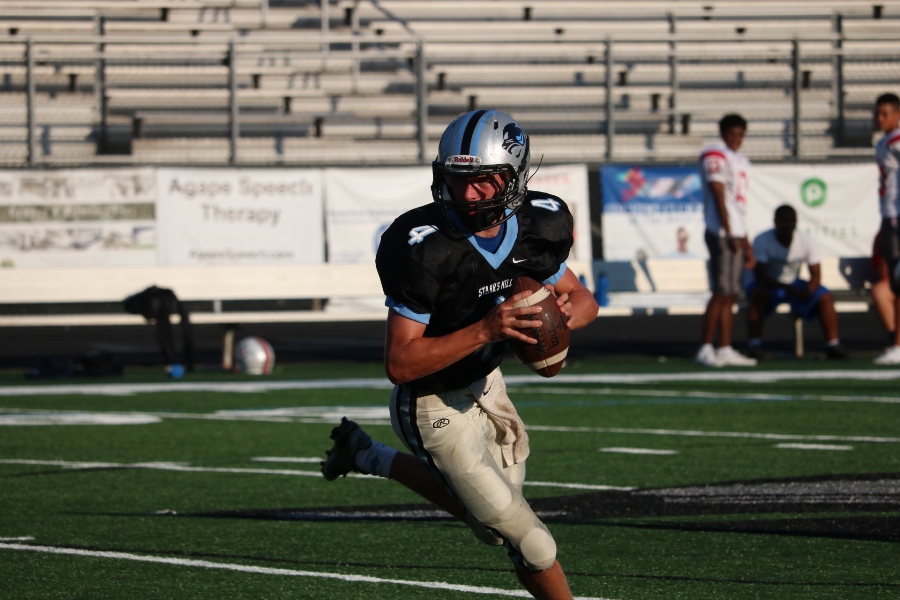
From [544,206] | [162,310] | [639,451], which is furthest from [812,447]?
[162,310]

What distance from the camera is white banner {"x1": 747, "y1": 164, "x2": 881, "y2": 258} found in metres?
16.2

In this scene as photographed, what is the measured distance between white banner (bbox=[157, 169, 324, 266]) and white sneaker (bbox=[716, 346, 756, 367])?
17.1ft

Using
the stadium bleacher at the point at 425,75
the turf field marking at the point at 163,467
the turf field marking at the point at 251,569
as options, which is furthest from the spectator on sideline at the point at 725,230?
the turf field marking at the point at 251,569

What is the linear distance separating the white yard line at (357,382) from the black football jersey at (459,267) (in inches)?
272

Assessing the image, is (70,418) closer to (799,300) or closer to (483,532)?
(483,532)

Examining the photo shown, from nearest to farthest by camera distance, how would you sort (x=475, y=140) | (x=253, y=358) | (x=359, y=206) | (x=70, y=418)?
(x=475, y=140) → (x=70, y=418) → (x=253, y=358) → (x=359, y=206)

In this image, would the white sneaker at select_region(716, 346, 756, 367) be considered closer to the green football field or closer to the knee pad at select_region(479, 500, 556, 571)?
the green football field

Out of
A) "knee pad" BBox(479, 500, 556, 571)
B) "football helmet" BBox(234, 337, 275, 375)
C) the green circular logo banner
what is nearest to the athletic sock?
"knee pad" BBox(479, 500, 556, 571)

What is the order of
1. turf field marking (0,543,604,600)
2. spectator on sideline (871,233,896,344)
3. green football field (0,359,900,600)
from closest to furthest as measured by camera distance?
turf field marking (0,543,604,600), green football field (0,359,900,600), spectator on sideline (871,233,896,344)

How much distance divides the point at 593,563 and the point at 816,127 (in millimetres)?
15589

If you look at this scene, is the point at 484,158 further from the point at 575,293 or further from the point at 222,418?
the point at 222,418

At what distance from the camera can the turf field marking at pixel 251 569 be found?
4.57 metres

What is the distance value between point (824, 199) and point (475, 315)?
43.1 ft

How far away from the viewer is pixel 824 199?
1633cm
